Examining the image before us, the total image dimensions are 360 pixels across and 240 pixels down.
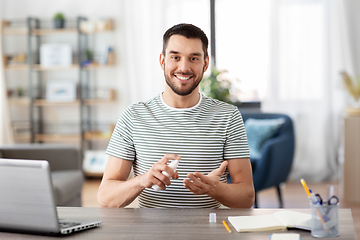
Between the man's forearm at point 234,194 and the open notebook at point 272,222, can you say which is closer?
the open notebook at point 272,222

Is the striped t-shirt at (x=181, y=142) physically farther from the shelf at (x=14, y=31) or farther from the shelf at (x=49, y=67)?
the shelf at (x=14, y=31)

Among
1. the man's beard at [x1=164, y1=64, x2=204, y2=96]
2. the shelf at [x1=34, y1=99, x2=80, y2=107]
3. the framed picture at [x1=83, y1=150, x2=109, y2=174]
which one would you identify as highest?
the man's beard at [x1=164, y1=64, x2=204, y2=96]

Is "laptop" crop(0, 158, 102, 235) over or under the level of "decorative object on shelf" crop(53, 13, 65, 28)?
under

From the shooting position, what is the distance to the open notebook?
1189 millimetres

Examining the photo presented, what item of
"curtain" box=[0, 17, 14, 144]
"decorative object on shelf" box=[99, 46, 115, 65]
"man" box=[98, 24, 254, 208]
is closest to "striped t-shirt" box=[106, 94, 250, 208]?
"man" box=[98, 24, 254, 208]

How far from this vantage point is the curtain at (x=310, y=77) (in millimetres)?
4703

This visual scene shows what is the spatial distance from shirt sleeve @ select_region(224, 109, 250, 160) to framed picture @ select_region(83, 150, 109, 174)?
3.32 meters

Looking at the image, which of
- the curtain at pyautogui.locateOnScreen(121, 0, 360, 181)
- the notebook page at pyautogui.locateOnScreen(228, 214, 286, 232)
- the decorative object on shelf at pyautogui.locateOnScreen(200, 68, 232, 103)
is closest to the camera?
the notebook page at pyautogui.locateOnScreen(228, 214, 286, 232)

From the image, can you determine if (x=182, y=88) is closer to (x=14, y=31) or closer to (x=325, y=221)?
(x=325, y=221)

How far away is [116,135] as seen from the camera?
5.64 ft

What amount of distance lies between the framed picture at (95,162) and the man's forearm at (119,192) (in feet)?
10.8

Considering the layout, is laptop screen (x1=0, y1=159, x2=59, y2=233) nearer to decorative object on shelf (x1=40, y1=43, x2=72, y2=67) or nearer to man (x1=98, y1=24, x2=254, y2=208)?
man (x1=98, y1=24, x2=254, y2=208)

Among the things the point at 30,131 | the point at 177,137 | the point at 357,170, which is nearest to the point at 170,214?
the point at 177,137

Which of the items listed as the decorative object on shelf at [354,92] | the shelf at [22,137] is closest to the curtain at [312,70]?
the decorative object on shelf at [354,92]
